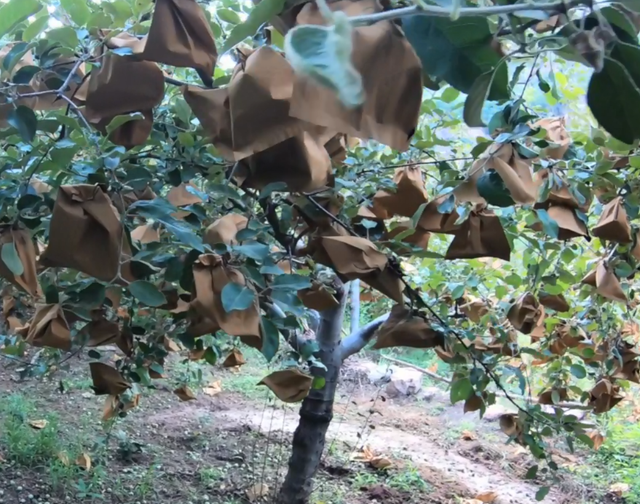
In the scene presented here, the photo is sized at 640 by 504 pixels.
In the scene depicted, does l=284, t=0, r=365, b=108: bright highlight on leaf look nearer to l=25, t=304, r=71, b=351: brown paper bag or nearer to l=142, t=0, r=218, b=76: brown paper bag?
l=142, t=0, r=218, b=76: brown paper bag

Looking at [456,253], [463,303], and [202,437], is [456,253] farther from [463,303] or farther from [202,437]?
[202,437]

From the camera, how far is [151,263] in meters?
0.69

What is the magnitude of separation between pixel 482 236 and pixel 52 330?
1.61 feet

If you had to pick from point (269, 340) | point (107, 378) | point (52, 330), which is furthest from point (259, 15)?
point (107, 378)

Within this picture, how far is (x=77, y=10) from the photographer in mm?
636

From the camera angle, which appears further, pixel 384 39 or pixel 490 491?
pixel 490 491

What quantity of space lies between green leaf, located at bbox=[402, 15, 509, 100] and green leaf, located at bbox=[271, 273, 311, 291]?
0.35m

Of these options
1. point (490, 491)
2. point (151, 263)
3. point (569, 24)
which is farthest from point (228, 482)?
point (569, 24)

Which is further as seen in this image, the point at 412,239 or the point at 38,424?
the point at 38,424

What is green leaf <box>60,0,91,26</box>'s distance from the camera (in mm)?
634

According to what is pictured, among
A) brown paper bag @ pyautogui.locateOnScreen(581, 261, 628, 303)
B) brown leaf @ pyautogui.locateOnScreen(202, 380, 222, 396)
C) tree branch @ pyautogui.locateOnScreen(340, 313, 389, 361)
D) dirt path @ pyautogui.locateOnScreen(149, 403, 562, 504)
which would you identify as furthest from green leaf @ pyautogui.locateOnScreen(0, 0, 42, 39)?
brown leaf @ pyautogui.locateOnScreen(202, 380, 222, 396)

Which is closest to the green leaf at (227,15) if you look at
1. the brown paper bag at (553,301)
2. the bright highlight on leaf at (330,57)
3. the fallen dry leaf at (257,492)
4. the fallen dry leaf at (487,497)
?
the bright highlight on leaf at (330,57)

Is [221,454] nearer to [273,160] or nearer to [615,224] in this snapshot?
[615,224]

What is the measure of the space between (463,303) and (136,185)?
953mm
